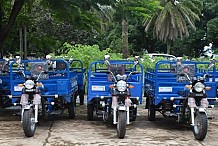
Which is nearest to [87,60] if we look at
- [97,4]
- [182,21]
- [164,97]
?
[97,4]

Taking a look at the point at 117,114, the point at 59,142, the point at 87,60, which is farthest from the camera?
the point at 87,60

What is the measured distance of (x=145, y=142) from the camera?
275 inches

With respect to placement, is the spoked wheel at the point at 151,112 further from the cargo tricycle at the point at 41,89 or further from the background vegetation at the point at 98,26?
the background vegetation at the point at 98,26

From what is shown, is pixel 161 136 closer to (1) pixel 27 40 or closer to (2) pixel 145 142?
(2) pixel 145 142

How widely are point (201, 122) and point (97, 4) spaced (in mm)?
4511

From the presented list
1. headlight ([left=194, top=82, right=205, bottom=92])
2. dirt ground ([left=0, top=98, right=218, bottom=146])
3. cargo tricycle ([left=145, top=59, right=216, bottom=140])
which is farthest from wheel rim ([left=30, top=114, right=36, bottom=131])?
headlight ([left=194, top=82, right=205, bottom=92])

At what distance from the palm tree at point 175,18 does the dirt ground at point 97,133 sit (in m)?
27.8

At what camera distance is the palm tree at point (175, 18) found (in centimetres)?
3678

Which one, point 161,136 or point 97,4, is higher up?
point 97,4

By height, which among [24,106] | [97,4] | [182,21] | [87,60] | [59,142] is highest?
[182,21]

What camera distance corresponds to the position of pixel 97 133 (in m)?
7.76

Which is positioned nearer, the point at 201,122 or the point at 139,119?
the point at 201,122

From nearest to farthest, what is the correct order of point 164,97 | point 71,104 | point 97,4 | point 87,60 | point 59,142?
point 59,142
point 164,97
point 71,104
point 97,4
point 87,60

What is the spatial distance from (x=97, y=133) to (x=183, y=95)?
5.93 feet
